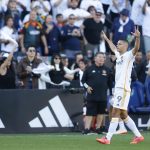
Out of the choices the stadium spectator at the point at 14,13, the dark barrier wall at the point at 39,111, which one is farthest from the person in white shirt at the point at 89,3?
the dark barrier wall at the point at 39,111

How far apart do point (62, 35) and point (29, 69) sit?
10.6ft

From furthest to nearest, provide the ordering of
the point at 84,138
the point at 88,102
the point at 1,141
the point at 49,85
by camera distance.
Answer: the point at 49,85 → the point at 88,102 → the point at 84,138 → the point at 1,141

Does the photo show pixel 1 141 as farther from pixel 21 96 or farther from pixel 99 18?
pixel 99 18

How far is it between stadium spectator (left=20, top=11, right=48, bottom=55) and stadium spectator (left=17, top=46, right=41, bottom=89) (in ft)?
6.56

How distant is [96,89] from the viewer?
1811cm

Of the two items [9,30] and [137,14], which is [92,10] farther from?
[9,30]

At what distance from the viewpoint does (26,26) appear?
21.6 meters

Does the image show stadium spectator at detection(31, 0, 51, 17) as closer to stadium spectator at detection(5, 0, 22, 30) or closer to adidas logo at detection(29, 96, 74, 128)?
stadium spectator at detection(5, 0, 22, 30)

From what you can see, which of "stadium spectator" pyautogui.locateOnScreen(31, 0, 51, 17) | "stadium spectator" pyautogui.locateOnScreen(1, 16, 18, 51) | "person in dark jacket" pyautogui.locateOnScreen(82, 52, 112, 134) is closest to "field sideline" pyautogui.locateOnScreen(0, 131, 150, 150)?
"person in dark jacket" pyautogui.locateOnScreen(82, 52, 112, 134)

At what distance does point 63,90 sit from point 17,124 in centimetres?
151

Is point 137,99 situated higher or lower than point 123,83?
lower

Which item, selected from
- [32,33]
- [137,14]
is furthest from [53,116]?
[137,14]

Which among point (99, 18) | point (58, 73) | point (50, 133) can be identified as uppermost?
point (99, 18)

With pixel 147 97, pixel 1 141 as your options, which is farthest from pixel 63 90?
pixel 1 141
